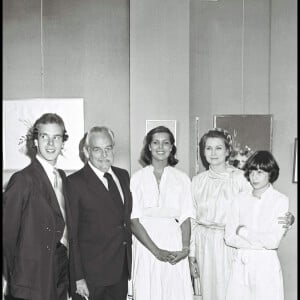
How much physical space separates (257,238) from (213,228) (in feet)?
1.04

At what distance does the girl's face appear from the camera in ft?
10.8

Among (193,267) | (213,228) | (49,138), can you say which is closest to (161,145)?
(213,228)

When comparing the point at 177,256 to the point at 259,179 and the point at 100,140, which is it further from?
the point at 100,140

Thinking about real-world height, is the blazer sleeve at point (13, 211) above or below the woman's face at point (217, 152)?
below

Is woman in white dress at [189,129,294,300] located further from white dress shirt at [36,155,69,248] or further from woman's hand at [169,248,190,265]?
white dress shirt at [36,155,69,248]

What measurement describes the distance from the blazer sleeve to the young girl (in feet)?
4.55

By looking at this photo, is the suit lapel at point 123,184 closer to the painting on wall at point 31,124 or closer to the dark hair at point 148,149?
the dark hair at point 148,149

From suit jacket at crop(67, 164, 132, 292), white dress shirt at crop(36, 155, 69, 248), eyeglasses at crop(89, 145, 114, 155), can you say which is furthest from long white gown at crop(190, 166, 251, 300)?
white dress shirt at crop(36, 155, 69, 248)

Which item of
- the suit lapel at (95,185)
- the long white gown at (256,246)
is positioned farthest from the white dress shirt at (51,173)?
the long white gown at (256,246)

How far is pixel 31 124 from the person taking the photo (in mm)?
3783

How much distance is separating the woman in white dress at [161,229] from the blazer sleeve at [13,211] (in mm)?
827

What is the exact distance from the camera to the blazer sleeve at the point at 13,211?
265 cm

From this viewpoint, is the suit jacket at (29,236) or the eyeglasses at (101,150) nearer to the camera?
the suit jacket at (29,236)

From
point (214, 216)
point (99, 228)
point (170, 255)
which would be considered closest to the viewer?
point (99, 228)
